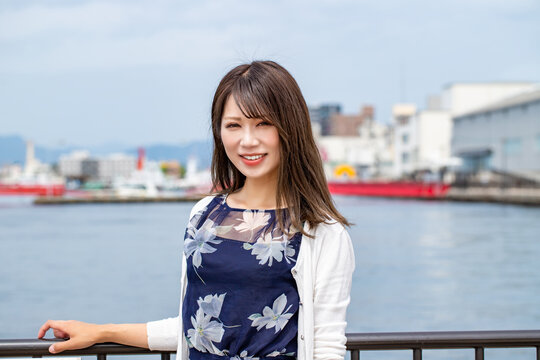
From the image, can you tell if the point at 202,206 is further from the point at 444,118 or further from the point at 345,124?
the point at 345,124

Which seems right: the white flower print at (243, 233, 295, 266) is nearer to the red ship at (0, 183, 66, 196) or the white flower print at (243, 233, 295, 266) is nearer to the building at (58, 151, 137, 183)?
the red ship at (0, 183, 66, 196)

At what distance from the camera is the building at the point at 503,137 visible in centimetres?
3042

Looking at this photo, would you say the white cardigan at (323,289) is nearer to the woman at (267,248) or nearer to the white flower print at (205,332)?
the woman at (267,248)

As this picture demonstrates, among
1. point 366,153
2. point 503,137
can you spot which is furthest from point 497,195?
point 366,153

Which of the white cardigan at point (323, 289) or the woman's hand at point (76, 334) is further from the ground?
the white cardigan at point (323, 289)

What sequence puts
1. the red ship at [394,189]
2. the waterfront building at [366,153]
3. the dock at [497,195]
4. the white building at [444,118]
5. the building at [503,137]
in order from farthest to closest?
the waterfront building at [366,153]
the white building at [444,118]
the red ship at [394,189]
the building at [503,137]
the dock at [497,195]

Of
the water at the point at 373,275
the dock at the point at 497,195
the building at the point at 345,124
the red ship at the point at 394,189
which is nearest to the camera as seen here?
the water at the point at 373,275

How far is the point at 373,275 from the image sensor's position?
49.5 feet

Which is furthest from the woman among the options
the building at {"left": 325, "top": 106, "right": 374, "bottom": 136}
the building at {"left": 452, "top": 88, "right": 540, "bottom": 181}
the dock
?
the building at {"left": 325, "top": 106, "right": 374, "bottom": 136}

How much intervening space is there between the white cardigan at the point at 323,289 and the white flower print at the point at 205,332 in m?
0.15

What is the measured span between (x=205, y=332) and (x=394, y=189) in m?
42.7

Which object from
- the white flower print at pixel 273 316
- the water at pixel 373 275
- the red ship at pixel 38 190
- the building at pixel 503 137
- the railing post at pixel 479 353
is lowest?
the water at pixel 373 275

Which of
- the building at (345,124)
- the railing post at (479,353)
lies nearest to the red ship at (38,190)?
the railing post at (479,353)

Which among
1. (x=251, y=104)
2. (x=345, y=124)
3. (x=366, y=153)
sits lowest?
(x=251, y=104)
